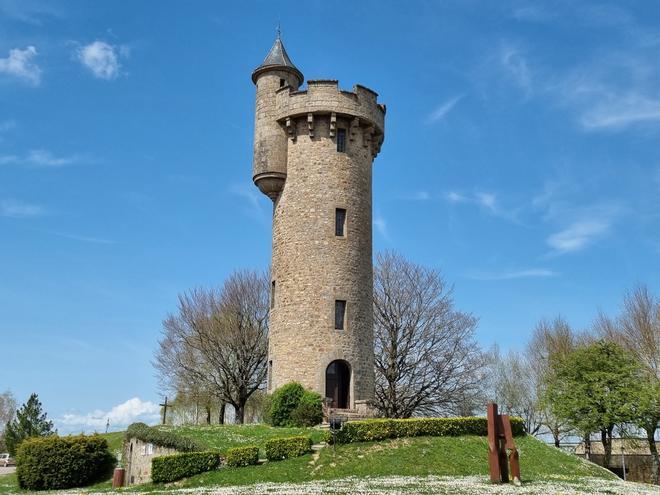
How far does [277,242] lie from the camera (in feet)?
104

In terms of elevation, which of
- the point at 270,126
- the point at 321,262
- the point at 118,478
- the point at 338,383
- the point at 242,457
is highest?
the point at 270,126

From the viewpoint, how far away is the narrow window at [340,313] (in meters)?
30.0

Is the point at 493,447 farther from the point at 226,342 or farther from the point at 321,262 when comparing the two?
the point at 226,342

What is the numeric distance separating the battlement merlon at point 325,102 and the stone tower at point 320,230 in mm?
51

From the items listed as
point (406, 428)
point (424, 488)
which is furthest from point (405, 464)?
point (424, 488)

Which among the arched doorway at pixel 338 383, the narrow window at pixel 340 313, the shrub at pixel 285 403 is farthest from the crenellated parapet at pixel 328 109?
the shrub at pixel 285 403

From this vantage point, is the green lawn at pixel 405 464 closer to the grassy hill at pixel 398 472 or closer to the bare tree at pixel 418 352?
the grassy hill at pixel 398 472

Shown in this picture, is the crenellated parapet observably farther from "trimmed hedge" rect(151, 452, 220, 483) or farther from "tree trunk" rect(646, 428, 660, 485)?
"tree trunk" rect(646, 428, 660, 485)

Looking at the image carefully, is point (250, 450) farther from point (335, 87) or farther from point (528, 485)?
point (335, 87)

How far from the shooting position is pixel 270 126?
108 feet

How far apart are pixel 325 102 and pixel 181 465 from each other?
18044mm

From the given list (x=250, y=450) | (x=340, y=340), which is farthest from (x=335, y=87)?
(x=250, y=450)

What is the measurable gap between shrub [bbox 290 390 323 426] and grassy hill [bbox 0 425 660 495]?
87.6 inches

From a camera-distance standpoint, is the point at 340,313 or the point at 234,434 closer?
the point at 234,434
